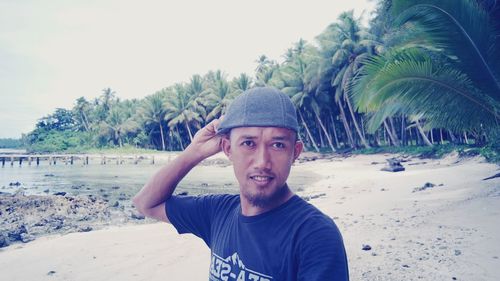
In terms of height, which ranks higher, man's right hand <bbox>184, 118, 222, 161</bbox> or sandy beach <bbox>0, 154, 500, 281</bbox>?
man's right hand <bbox>184, 118, 222, 161</bbox>

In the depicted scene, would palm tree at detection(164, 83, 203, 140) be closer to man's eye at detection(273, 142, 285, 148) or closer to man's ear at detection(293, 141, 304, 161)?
man's ear at detection(293, 141, 304, 161)

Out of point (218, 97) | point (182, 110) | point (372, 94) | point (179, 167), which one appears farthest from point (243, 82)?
point (179, 167)

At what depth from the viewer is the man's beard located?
4.61 ft

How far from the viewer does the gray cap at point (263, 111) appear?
1.40 meters

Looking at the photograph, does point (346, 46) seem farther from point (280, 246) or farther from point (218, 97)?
point (280, 246)

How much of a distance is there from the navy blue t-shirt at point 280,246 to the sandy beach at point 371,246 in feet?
8.99

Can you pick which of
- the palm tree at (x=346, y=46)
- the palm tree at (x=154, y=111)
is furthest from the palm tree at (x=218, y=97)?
the palm tree at (x=346, y=46)

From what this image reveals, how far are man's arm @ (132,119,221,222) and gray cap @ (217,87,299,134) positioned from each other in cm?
39

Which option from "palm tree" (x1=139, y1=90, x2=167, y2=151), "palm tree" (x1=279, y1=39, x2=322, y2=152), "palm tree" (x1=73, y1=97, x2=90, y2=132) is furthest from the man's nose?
"palm tree" (x1=73, y1=97, x2=90, y2=132)

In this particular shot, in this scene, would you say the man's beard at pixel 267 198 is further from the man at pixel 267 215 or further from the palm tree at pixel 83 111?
the palm tree at pixel 83 111

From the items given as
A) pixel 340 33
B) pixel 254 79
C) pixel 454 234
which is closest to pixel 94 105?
pixel 254 79

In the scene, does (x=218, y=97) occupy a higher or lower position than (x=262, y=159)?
higher

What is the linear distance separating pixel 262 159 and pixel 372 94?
18.3 feet

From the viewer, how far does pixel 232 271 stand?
1389 millimetres
